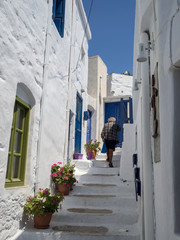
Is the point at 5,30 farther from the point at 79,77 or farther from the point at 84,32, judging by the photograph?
the point at 84,32

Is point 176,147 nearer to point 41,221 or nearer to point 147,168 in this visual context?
point 147,168

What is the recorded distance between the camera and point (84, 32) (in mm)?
9172

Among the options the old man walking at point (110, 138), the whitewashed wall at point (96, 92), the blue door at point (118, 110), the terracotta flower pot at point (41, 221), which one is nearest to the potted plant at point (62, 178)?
the terracotta flower pot at point (41, 221)

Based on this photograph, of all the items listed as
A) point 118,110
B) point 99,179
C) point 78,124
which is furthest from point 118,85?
point 99,179

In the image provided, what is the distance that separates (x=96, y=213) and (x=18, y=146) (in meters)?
1.86

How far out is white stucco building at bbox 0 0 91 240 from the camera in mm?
3377

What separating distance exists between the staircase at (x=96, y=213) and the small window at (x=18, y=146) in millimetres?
825

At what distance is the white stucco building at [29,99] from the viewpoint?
11.1ft

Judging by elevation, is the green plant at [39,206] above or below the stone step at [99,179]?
below

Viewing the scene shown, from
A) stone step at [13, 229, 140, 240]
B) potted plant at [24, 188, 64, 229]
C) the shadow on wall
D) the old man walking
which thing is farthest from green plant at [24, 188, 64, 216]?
the old man walking

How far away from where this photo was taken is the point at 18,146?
405cm

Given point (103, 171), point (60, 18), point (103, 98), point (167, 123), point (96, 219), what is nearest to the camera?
point (167, 123)

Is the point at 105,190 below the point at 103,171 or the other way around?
below

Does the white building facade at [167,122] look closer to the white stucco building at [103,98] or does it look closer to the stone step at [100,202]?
the stone step at [100,202]
